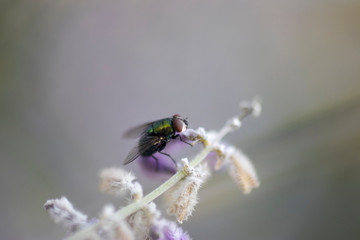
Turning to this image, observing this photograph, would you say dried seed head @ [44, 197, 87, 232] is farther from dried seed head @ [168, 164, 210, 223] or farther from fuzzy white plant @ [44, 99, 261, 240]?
dried seed head @ [168, 164, 210, 223]

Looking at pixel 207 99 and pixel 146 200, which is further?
pixel 207 99

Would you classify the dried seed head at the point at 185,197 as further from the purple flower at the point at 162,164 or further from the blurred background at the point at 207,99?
the blurred background at the point at 207,99

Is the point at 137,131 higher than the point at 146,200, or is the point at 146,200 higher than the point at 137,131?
the point at 137,131

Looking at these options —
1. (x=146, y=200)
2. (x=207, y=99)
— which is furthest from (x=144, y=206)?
(x=207, y=99)

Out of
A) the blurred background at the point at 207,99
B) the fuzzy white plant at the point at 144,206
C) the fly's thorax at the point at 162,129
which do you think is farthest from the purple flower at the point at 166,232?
the blurred background at the point at 207,99

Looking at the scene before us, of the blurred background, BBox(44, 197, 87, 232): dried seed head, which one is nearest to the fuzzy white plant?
BBox(44, 197, 87, 232): dried seed head

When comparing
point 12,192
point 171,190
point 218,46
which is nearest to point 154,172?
point 171,190

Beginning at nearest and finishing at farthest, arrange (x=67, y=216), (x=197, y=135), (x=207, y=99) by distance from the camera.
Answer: (x=67, y=216), (x=197, y=135), (x=207, y=99)

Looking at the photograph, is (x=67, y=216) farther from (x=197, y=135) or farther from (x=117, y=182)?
(x=197, y=135)
